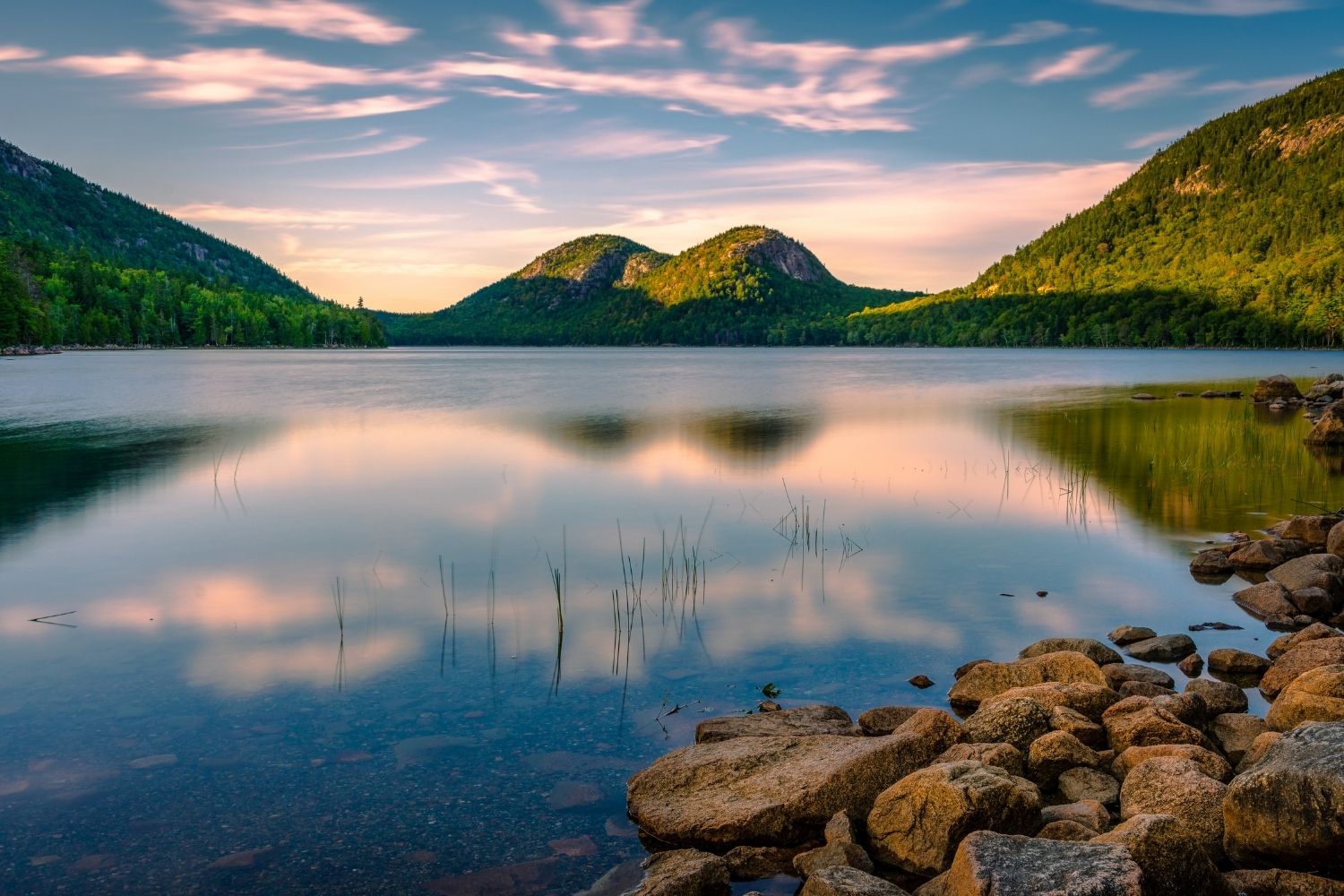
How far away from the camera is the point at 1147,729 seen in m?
Answer: 9.12

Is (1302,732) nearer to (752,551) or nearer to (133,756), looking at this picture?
(133,756)

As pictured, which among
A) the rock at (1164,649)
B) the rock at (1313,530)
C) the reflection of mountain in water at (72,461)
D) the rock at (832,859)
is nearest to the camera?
the rock at (832,859)

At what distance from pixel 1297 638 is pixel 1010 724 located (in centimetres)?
599

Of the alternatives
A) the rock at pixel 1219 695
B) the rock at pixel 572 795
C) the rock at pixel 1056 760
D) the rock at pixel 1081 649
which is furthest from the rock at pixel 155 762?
the rock at pixel 1219 695

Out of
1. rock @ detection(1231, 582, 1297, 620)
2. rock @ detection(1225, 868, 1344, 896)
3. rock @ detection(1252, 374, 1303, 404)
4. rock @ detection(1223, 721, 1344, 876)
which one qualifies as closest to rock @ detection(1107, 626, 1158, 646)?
rock @ detection(1231, 582, 1297, 620)

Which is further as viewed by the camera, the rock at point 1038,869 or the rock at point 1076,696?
the rock at point 1076,696

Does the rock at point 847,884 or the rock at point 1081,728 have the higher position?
the rock at point 847,884

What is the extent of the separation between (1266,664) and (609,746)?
8743 mm

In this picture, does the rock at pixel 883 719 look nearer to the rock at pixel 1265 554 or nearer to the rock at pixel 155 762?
the rock at pixel 155 762

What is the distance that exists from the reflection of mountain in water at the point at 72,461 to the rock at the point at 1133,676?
70.7 feet

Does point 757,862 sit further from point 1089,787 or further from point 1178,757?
point 1178,757

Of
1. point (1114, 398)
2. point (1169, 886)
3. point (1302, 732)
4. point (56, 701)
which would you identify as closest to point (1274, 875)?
point (1169, 886)

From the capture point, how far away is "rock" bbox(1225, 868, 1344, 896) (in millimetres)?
6359

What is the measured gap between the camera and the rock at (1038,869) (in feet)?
19.0
